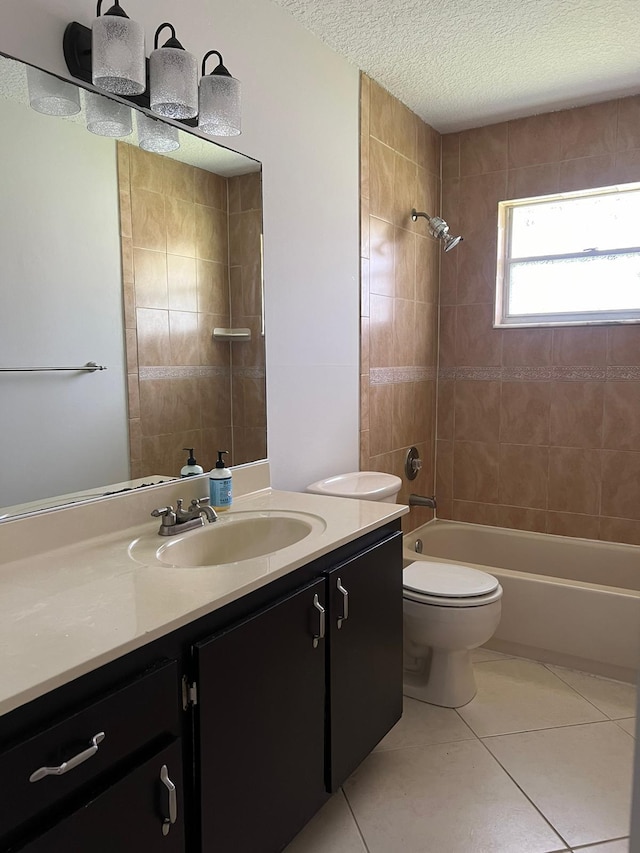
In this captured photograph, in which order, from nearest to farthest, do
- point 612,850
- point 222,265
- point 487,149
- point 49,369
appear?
point 49,369
point 612,850
point 222,265
point 487,149

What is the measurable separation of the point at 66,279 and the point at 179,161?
553 millimetres

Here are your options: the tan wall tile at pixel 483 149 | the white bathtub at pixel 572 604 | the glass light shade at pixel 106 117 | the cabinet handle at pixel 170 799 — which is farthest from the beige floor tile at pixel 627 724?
the tan wall tile at pixel 483 149

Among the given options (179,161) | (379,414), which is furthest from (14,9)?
(379,414)

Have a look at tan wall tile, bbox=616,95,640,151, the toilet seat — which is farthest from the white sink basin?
tan wall tile, bbox=616,95,640,151

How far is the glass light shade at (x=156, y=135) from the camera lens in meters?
1.62

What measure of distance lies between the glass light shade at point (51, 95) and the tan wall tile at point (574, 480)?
2.69m

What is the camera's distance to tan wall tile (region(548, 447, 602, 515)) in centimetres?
312

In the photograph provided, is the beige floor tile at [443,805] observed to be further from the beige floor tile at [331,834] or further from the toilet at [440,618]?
the toilet at [440,618]

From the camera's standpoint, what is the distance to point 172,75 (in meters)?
Answer: 1.52

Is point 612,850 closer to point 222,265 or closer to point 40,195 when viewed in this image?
point 222,265

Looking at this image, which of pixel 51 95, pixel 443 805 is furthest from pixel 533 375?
pixel 51 95

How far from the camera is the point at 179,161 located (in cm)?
176

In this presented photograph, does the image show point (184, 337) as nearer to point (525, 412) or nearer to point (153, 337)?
point (153, 337)

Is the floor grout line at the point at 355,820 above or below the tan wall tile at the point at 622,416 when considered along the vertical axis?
below
